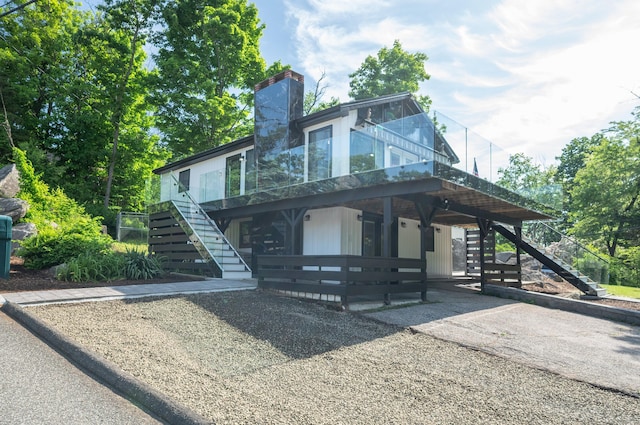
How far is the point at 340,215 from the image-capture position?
12039 mm

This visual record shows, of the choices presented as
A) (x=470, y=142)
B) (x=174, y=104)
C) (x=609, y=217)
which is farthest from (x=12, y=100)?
(x=609, y=217)

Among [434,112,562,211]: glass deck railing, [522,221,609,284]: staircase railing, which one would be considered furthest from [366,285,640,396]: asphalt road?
[522,221,609,284]: staircase railing

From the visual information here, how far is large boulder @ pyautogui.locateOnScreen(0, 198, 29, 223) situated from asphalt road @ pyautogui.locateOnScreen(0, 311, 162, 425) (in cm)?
1092

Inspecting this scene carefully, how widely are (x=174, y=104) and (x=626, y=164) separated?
2688 centimetres

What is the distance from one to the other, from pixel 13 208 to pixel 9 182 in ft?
5.77

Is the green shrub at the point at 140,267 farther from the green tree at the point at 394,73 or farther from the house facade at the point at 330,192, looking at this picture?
the green tree at the point at 394,73

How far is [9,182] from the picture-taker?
1418cm

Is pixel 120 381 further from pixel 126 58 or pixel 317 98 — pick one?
pixel 317 98

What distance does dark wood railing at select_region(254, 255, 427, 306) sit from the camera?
7.45m

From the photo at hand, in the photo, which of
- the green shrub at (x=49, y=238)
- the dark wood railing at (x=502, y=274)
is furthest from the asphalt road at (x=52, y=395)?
the dark wood railing at (x=502, y=274)

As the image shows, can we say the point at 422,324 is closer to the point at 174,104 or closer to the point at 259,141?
the point at 259,141

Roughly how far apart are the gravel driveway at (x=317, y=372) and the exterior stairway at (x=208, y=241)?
4.92m

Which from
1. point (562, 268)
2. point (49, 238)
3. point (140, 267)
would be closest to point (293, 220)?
point (140, 267)

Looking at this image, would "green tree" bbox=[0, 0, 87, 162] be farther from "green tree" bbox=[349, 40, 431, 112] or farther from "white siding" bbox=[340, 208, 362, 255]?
"white siding" bbox=[340, 208, 362, 255]
